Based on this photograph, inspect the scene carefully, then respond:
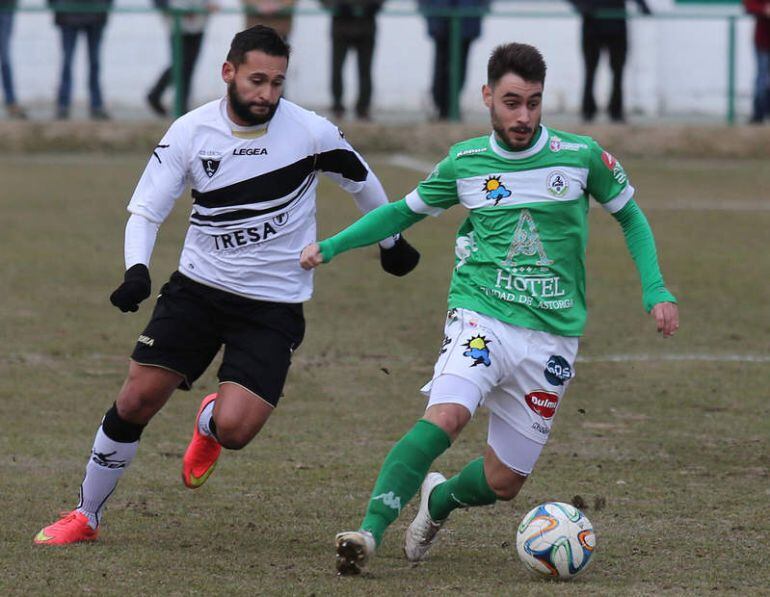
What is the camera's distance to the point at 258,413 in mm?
6262

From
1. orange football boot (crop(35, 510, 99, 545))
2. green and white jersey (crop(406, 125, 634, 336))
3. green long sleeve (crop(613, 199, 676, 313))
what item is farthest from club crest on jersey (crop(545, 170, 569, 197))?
orange football boot (crop(35, 510, 99, 545))

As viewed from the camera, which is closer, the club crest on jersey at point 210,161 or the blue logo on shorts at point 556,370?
the blue logo on shorts at point 556,370

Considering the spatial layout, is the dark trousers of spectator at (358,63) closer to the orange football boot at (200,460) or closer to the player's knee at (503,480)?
the orange football boot at (200,460)

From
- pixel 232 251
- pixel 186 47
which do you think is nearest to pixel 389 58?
pixel 186 47

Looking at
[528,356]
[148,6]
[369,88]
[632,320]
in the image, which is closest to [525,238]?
[528,356]

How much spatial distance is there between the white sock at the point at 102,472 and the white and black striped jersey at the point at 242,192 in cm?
73

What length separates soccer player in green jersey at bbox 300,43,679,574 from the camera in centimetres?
575

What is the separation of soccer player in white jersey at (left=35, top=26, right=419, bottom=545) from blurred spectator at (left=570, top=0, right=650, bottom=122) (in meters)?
13.9

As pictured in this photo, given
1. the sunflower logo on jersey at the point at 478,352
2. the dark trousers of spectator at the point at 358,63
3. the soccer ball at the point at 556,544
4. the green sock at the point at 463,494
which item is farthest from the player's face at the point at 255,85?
the dark trousers of spectator at the point at 358,63

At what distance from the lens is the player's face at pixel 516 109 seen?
5.76 meters

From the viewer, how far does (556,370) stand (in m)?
5.83

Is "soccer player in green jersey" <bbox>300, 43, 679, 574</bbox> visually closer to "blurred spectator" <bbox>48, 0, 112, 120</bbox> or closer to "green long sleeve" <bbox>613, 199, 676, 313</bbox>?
"green long sleeve" <bbox>613, 199, 676, 313</bbox>

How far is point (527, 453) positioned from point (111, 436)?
1564mm

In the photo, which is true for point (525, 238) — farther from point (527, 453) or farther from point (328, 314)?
point (328, 314)
